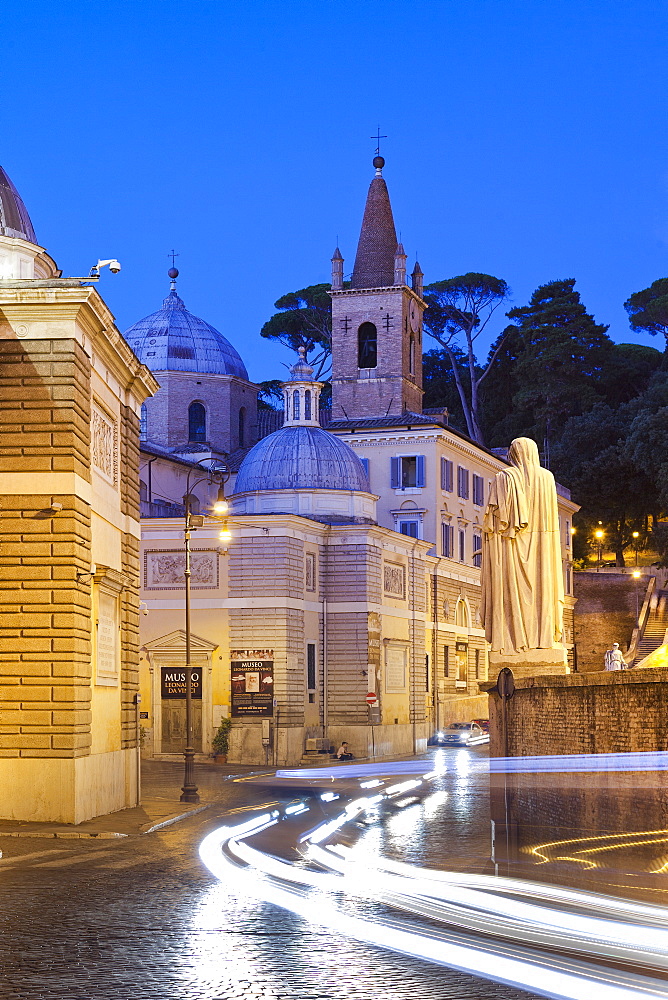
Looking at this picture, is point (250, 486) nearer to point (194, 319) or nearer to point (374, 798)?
point (194, 319)

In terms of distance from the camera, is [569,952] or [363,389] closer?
[569,952]

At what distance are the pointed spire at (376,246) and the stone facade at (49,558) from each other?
185 feet

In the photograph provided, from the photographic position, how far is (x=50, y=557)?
908 inches

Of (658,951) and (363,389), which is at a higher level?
(363,389)

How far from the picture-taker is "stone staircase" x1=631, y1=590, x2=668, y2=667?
236 ft

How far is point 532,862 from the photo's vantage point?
13820 mm

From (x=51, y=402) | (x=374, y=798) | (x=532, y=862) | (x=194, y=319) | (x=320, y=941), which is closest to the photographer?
(x=320, y=941)

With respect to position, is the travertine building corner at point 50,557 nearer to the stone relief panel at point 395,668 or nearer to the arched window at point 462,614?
the stone relief panel at point 395,668

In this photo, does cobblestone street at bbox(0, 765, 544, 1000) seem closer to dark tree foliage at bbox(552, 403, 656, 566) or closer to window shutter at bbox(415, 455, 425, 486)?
window shutter at bbox(415, 455, 425, 486)

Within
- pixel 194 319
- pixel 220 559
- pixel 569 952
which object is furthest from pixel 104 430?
pixel 194 319

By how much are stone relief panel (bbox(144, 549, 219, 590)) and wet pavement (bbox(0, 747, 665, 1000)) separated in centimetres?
3046

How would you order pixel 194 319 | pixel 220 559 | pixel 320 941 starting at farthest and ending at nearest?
pixel 194 319
pixel 220 559
pixel 320 941

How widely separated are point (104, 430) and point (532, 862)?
14792mm

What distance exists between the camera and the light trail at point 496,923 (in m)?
7.96
